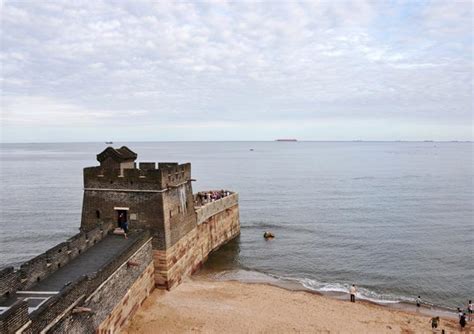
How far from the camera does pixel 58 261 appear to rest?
17.6 metres

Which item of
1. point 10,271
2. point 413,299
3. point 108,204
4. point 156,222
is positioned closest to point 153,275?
point 156,222

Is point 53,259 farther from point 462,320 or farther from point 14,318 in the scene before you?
point 462,320

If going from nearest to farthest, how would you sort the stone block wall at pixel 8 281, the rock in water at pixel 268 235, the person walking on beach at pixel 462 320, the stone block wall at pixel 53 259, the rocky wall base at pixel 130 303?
the stone block wall at pixel 8 281 < the stone block wall at pixel 53 259 < the rocky wall base at pixel 130 303 < the person walking on beach at pixel 462 320 < the rock in water at pixel 268 235

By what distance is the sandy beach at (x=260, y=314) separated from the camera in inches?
797

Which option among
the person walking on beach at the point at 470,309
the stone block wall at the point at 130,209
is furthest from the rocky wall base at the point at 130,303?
the person walking on beach at the point at 470,309

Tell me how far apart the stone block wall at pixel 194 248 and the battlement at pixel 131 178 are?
152 inches

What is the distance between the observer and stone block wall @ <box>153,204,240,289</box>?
23.2 metres

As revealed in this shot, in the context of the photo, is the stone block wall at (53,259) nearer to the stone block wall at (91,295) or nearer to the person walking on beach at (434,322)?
the stone block wall at (91,295)

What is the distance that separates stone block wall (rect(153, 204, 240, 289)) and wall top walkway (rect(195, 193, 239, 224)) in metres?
0.34

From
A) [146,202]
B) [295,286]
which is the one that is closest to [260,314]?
[295,286]

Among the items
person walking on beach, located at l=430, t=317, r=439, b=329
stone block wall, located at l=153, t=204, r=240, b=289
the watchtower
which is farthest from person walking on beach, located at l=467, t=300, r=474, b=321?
the watchtower

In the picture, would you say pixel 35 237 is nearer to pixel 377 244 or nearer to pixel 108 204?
pixel 108 204

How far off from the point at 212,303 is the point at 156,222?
18.7 ft

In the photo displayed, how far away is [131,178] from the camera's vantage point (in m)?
23.4
